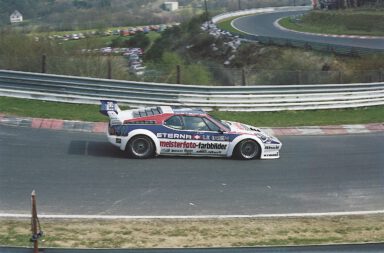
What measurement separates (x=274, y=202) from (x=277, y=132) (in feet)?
18.0

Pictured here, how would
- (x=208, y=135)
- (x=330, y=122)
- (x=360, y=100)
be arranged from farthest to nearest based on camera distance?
(x=360, y=100), (x=330, y=122), (x=208, y=135)

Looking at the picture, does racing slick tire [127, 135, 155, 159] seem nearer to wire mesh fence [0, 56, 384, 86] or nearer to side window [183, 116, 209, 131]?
side window [183, 116, 209, 131]

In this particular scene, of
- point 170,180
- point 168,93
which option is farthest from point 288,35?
point 170,180

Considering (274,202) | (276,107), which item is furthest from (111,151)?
(276,107)

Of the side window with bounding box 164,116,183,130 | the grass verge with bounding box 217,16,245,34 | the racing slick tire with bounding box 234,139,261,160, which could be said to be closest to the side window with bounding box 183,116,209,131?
the side window with bounding box 164,116,183,130

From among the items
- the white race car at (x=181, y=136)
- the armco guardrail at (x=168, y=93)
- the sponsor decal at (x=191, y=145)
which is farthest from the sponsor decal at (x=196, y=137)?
the armco guardrail at (x=168, y=93)

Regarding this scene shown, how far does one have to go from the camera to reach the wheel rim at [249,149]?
13.0 meters

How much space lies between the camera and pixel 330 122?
17.4m

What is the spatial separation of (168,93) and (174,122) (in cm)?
462

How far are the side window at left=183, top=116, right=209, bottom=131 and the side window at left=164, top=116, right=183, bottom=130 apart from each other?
0.12 metres

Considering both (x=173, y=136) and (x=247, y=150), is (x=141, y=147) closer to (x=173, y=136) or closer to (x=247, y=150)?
(x=173, y=136)

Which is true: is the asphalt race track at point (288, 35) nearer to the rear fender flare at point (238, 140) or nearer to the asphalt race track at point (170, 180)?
the asphalt race track at point (170, 180)

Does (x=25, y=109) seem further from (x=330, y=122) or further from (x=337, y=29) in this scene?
(x=337, y=29)

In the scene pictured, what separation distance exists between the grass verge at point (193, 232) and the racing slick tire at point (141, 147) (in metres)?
3.25
